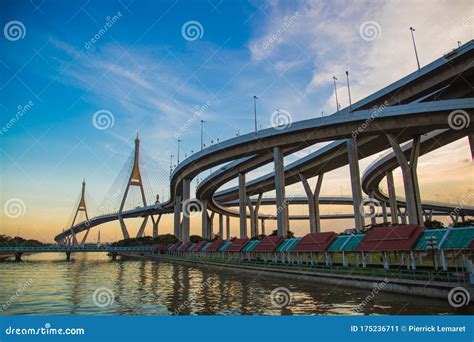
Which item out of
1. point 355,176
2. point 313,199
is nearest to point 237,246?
point 355,176

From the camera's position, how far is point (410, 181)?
49.7 m

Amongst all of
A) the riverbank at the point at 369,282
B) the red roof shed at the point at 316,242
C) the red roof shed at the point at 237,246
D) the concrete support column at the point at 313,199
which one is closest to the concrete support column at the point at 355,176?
the red roof shed at the point at 237,246

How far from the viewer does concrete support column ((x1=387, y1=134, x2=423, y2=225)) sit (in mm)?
48375

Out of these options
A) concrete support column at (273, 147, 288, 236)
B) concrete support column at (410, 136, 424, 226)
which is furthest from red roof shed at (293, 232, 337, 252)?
concrete support column at (410, 136, 424, 226)

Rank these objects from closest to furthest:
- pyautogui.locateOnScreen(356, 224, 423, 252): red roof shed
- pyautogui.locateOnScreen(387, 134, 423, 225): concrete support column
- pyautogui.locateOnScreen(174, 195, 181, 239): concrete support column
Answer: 1. pyautogui.locateOnScreen(356, 224, 423, 252): red roof shed
2. pyautogui.locateOnScreen(387, 134, 423, 225): concrete support column
3. pyautogui.locateOnScreen(174, 195, 181, 239): concrete support column

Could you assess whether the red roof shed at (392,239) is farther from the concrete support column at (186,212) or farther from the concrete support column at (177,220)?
the concrete support column at (177,220)

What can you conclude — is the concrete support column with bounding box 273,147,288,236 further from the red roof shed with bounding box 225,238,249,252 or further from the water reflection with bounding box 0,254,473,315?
the water reflection with bounding box 0,254,473,315

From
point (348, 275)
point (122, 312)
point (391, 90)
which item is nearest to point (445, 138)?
point (391, 90)

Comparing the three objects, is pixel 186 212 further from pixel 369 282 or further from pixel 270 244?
pixel 369 282

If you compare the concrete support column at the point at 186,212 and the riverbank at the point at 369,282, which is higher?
the concrete support column at the point at 186,212

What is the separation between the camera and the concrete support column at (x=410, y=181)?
48375 millimetres

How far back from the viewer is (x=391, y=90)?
49156 millimetres

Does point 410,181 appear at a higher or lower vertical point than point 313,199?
lower

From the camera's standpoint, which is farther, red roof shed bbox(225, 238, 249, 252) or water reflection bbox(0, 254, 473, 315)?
red roof shed bbox(225, 238, 249, 252)
